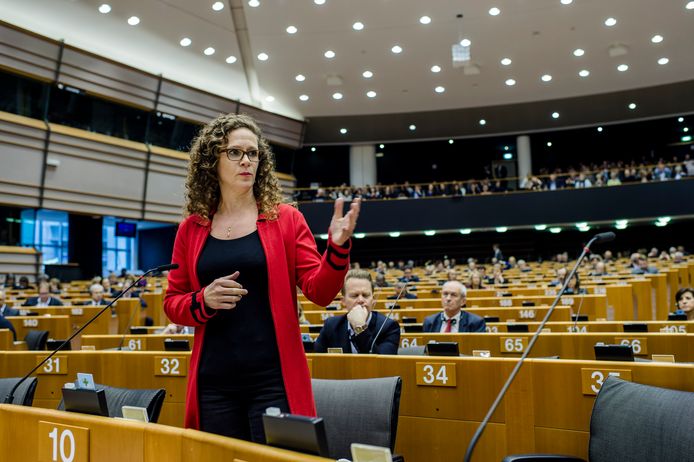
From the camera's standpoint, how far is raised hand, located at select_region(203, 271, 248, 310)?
169 centimetres

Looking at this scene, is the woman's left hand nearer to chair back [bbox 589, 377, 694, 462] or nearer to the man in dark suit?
chair back [bbox 589, 377, 694, 462]

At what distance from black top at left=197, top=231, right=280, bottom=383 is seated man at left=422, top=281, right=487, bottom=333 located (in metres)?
3.51

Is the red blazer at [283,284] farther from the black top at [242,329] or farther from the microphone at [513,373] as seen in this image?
the microphone at [513,373]

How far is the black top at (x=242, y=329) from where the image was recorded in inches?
69.6

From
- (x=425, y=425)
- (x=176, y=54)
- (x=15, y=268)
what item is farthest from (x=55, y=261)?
(x=425, y=425)

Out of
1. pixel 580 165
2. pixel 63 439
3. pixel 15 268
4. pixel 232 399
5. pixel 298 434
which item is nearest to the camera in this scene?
pixel 298 434

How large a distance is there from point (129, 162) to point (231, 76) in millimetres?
4236

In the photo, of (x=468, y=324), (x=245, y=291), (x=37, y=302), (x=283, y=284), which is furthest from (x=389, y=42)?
(x=245, y=291)

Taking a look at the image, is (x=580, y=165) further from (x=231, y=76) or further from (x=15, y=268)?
(x=15, y=268)

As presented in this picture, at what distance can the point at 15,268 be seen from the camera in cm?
1565

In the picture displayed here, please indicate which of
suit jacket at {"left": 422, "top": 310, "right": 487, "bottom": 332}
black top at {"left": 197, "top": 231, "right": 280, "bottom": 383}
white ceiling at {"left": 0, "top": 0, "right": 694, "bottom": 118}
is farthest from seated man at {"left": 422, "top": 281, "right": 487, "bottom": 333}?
white ceiling at {"left": 0, "top": 0, "right": 694, "bottom": 118}

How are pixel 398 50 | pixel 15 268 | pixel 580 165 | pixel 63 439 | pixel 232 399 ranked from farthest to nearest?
pixel 580 165, pixel 398 50, pixel 15 268, pixel 232 399, pixel 63 439

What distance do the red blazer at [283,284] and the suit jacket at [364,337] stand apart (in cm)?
174

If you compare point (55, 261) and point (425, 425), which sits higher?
point (55, 261)
